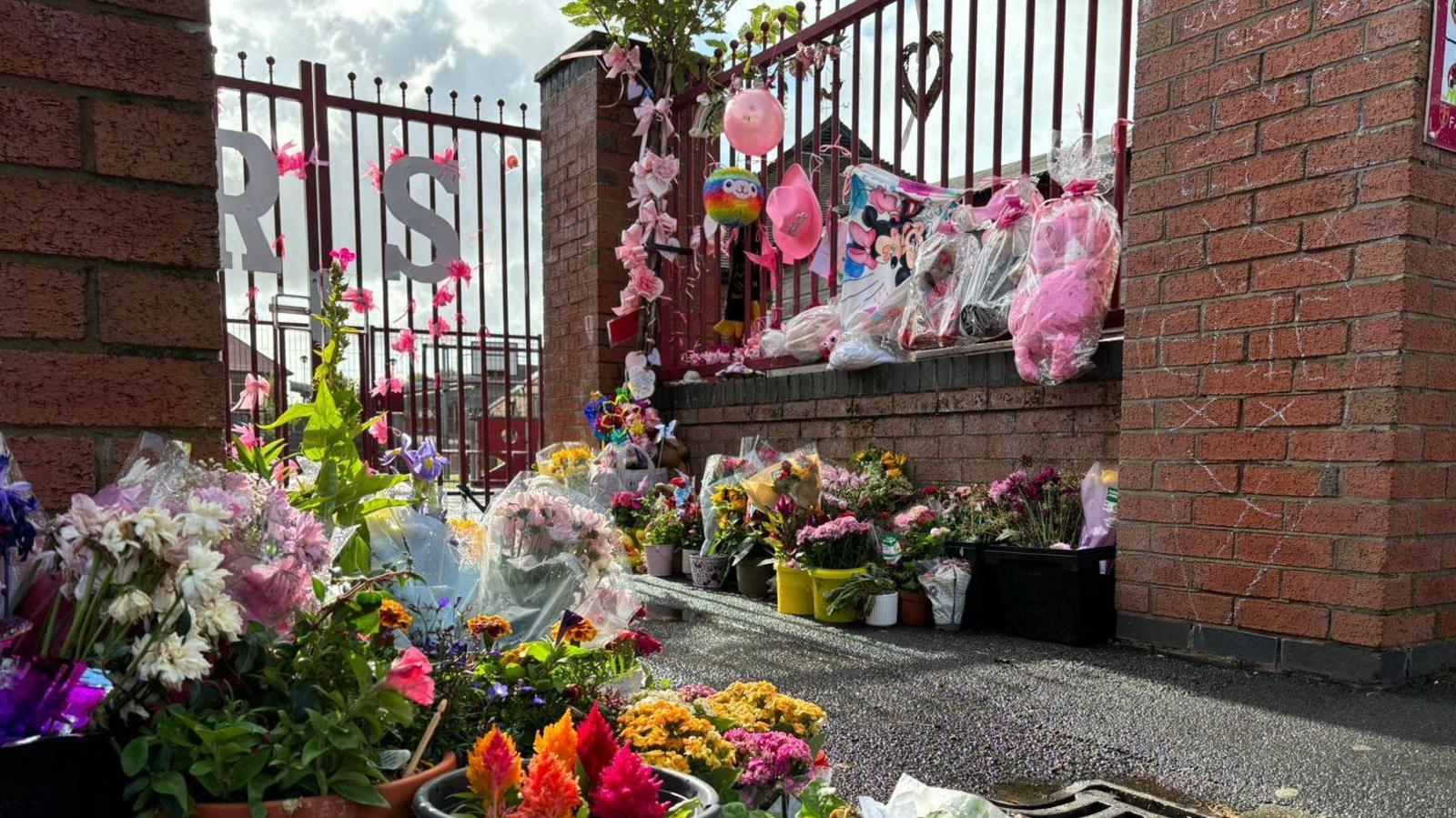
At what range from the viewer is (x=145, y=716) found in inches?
41.6

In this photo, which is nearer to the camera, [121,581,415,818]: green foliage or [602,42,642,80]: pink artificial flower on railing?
[121,581,415,818]: green foliage

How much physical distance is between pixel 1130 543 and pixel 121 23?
134 inches

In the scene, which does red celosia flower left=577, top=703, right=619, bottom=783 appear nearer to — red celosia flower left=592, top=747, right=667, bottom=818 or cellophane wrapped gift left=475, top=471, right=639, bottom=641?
red celosia flower left=592, top=747, right=667, bottom=818

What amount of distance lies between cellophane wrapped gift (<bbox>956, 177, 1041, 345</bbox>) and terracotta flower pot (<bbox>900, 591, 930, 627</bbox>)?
4.20 feet

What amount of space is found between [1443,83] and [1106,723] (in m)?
2.23

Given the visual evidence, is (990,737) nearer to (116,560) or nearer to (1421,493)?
(1421,493)

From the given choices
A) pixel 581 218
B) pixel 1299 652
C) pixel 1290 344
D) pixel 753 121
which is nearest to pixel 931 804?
pixel 1299 652

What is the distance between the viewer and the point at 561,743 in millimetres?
1200

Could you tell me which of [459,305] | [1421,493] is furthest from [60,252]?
[459,305]

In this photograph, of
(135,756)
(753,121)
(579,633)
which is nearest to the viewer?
(135,756)

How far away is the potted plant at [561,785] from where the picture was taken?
107 cm

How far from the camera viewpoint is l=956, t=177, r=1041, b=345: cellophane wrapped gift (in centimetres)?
414

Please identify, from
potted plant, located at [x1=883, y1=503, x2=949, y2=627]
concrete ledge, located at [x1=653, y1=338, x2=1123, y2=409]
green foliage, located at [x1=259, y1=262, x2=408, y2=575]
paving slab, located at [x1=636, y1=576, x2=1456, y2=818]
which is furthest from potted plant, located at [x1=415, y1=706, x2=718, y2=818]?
concrete ledge, located at [x1=653, y1=338, x2=1123, y2=409]

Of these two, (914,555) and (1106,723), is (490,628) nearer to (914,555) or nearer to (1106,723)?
(1106,723)
